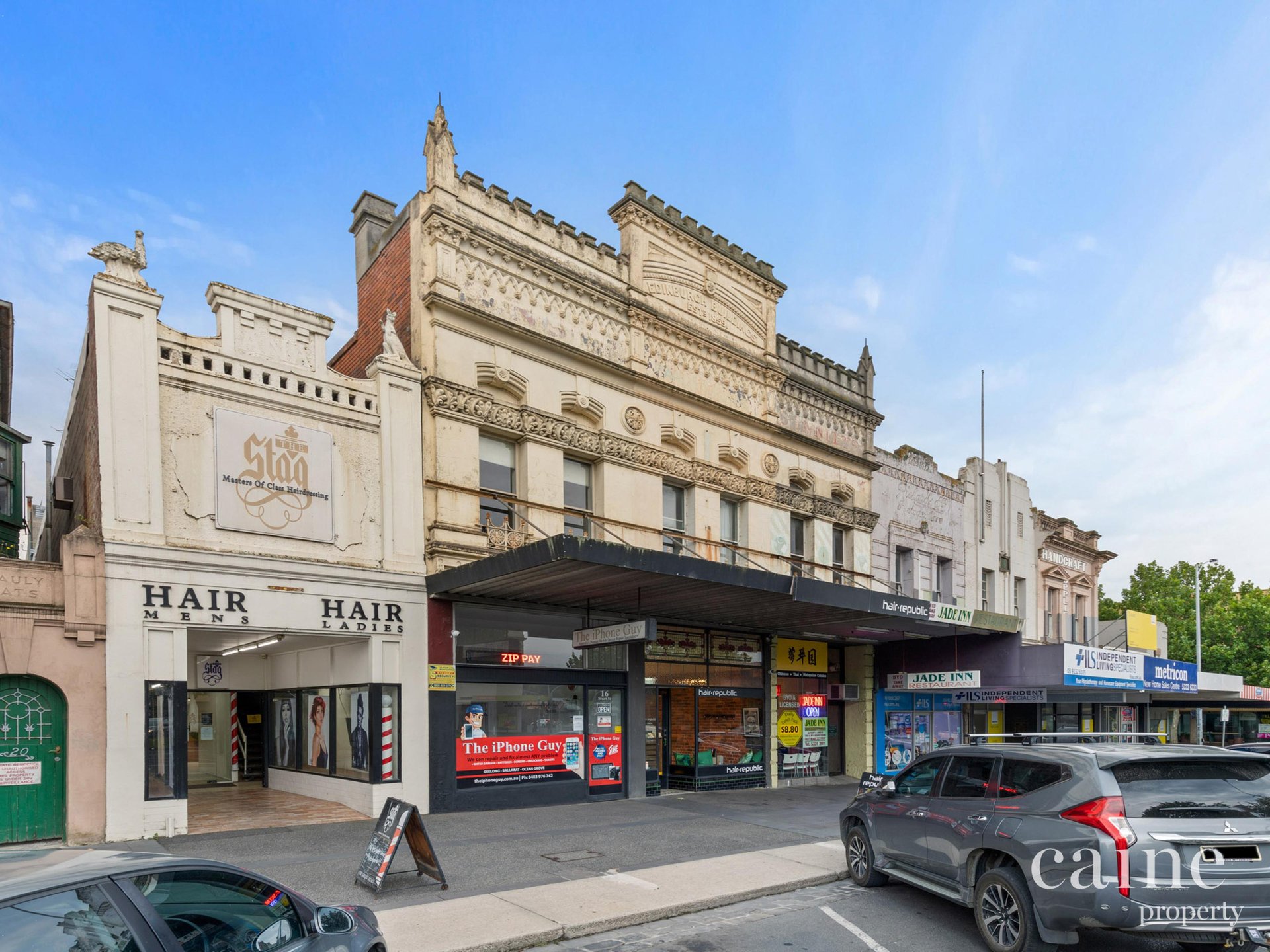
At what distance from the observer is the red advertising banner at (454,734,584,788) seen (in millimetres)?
14508

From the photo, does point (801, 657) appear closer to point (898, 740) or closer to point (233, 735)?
point (898, 740)

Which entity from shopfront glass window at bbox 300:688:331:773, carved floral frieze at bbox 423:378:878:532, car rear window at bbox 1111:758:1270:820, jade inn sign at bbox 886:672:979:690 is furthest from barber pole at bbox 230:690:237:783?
car rear window at bbox 1111:758:1270:820

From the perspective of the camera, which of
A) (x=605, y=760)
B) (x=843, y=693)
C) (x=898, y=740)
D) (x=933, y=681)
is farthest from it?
(x=898, y=740)

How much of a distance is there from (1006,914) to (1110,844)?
121cm

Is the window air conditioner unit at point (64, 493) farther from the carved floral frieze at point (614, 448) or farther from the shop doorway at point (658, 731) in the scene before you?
the shop doorway at point (658, 731)

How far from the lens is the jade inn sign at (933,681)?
2000cm

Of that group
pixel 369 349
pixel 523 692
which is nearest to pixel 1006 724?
pixel 523 692

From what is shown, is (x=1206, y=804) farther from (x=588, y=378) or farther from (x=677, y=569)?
(x=588, y=378)

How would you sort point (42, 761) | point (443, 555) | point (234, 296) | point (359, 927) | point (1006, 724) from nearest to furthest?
1. point (359, 927)
2. point (42, 761)
3. point (234, 296)
4. point (443, 555)
5. point (1006, 724)

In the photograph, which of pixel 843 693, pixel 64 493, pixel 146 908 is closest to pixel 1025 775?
pixel 146 908

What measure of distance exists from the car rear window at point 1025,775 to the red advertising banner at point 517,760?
9.41 meters

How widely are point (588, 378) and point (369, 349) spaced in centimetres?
426

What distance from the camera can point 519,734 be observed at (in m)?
15.2

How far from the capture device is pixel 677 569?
13.3 m
